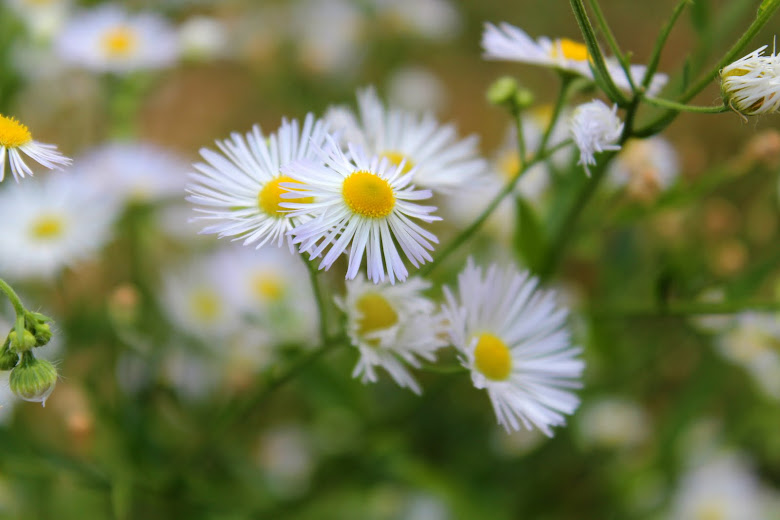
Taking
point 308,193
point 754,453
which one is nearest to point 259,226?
point 308,193

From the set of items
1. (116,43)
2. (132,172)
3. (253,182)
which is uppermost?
(116,43)

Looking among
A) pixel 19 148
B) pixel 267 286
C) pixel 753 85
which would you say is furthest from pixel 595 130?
pixel 267 286

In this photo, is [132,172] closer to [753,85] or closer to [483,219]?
[483,219]

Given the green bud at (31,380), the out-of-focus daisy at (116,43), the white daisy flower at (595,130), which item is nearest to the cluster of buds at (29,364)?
the green bud at (31,380)

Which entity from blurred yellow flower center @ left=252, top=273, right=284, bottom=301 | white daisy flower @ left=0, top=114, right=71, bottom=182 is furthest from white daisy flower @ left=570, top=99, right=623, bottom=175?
blurred yellow flower center @ left=252, top=273, right=284, bottom=301

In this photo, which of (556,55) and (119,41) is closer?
(556,55)

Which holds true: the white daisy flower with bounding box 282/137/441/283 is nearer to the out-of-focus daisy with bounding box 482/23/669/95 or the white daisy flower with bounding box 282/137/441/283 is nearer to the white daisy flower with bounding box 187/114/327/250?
the white daisy flower with bounding box 187/114/327/250

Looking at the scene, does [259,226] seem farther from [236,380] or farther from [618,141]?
[236,380]
